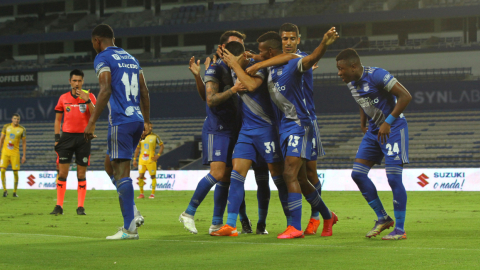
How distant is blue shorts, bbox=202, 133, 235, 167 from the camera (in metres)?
6.98

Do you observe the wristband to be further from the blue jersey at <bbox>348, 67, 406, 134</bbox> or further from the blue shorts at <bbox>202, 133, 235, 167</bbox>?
the blue shorts at <bbox>202, 133, 235, 167</bbox>

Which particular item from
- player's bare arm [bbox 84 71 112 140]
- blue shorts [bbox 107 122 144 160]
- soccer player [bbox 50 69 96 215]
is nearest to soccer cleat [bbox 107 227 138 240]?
blue shorts [bbox 107 122 144 160]

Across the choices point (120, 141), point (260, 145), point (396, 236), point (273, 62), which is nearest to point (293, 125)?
point (260, 145)

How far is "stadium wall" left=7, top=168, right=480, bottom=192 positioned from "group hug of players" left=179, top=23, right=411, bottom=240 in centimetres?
1404

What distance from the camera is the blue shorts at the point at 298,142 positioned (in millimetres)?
6387

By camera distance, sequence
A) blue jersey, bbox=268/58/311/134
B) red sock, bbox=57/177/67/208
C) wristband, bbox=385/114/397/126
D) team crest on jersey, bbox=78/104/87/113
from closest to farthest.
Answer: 1. wristband, bbox=385/114/397/126
2. blue jersey, bbox=268/58/311/134
3. red sock, bbox=57/177/67/208
4. team crest on jersey, bbox=78/104/87/113

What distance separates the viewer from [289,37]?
6.99 metres

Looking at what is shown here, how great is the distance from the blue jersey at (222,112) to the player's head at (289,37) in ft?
2.43

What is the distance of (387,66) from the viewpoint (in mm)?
35344

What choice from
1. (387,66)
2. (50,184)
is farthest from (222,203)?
(387,66)

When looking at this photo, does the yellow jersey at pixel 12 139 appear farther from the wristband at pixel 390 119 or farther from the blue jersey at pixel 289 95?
the wristband at pixel 390 119

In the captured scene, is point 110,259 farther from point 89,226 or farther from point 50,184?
point 50,184

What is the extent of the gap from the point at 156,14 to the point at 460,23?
19.9m

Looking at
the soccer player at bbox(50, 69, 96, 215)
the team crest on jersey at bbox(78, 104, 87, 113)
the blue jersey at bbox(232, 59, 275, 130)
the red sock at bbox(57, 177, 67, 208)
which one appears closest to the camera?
the blue jersey at bbox(232, 59, 275, 130)
